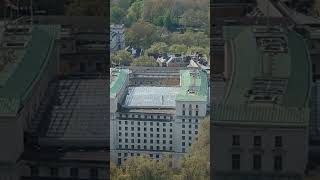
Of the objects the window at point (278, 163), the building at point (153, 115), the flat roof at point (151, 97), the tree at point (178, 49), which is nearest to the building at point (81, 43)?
the building at point (153, 115)

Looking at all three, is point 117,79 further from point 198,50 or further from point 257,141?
point 257,141

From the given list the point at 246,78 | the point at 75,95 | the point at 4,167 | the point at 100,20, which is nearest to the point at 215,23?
the point at 246,78

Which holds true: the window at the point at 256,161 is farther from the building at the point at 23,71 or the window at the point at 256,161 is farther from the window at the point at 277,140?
the building at the point at 23,71

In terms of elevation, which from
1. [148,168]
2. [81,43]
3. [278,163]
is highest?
[81,43]

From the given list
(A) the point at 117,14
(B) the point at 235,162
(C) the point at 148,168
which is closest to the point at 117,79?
(A) the point at 117,14

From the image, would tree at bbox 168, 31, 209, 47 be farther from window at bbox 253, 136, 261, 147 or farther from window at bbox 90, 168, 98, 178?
window at bbox 90, 168, 98, 178
